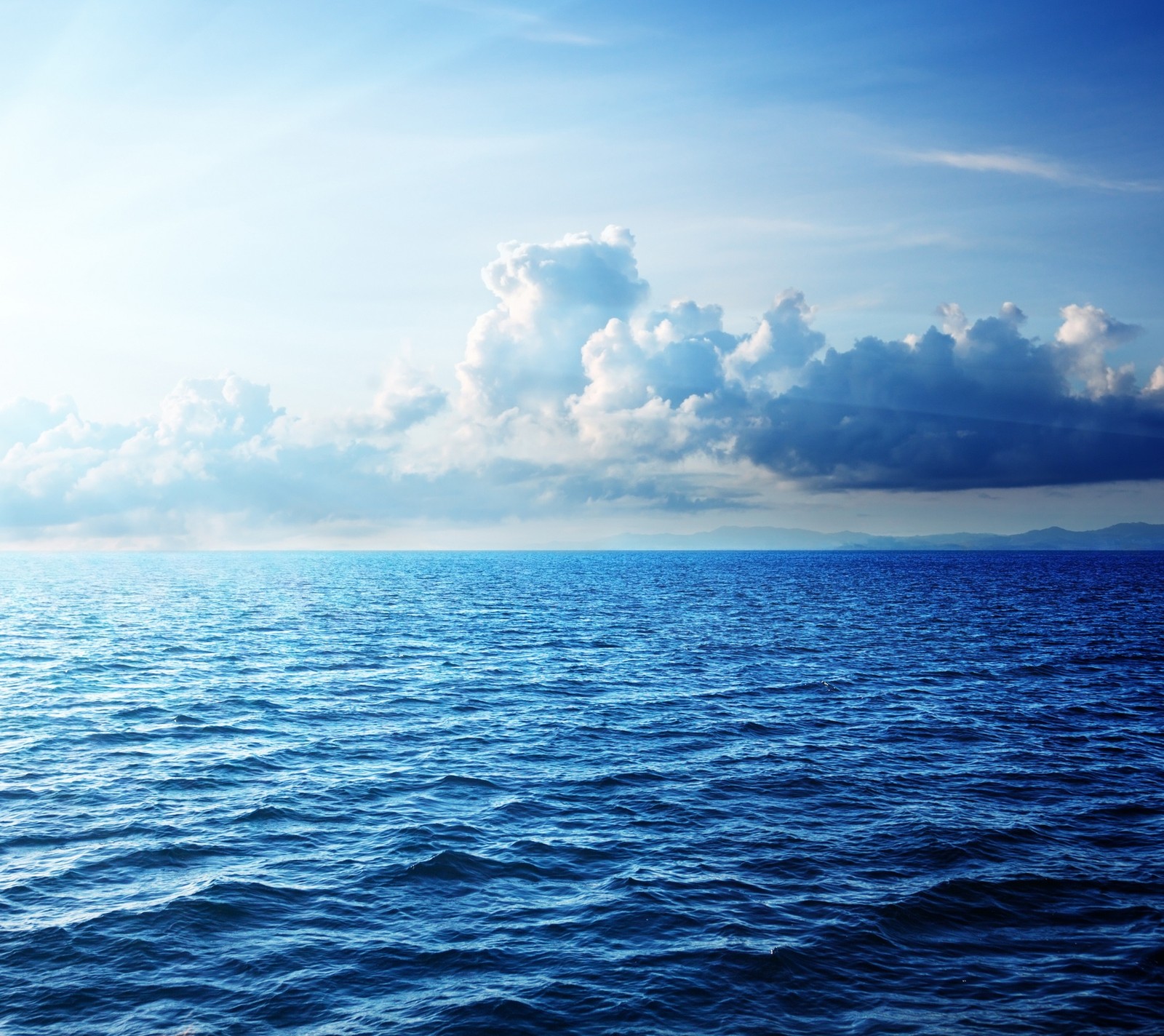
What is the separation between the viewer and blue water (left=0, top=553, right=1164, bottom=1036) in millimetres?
16047

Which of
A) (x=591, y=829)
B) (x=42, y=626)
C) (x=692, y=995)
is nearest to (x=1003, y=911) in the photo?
(x=692, y=995)

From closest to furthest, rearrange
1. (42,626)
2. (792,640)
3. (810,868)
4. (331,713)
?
(810,868) → (331,713) → (792,640) → (42,626)

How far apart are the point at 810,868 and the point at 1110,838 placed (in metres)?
10.5

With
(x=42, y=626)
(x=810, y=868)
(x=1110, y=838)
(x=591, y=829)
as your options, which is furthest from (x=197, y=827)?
(x=42, y=626)

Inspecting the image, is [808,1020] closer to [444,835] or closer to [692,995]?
[692,995]

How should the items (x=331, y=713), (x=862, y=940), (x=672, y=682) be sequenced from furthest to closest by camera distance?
(x=672, y=682) → (x=331, y=713) → (x=862, y=940)

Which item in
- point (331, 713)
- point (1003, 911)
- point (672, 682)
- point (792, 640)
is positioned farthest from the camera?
point (792, 640)

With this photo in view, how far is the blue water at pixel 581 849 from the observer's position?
632 inches

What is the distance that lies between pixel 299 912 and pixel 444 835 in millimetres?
5631

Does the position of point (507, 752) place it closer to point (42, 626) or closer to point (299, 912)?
point (299, 912)

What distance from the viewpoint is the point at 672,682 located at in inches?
1998

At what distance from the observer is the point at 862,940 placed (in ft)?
60.0

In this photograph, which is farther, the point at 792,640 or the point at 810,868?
the point at 792,640

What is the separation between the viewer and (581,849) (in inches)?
926
